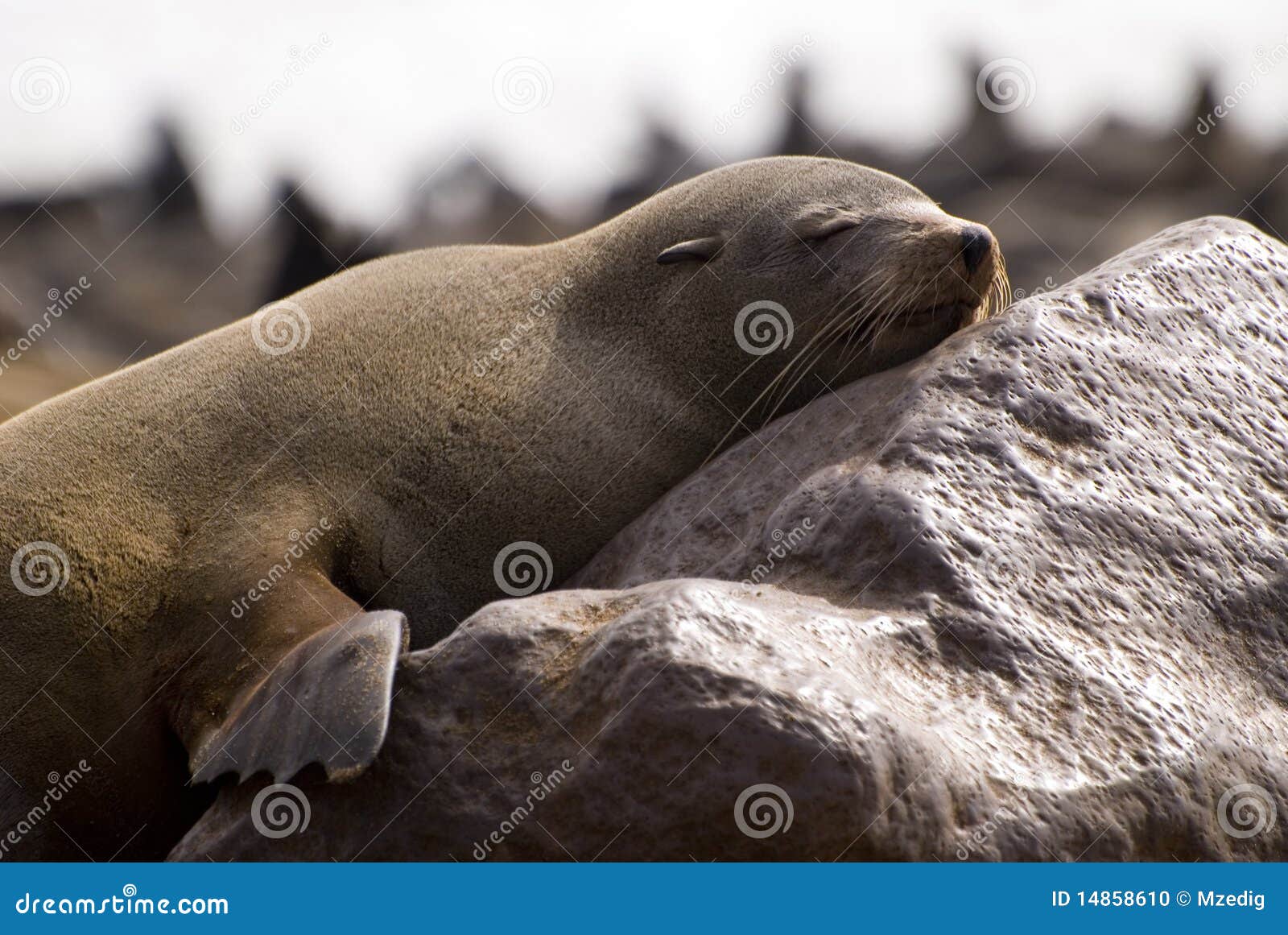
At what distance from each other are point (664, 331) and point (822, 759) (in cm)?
242

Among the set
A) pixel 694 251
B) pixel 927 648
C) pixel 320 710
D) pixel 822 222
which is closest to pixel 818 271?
pixel 822 222

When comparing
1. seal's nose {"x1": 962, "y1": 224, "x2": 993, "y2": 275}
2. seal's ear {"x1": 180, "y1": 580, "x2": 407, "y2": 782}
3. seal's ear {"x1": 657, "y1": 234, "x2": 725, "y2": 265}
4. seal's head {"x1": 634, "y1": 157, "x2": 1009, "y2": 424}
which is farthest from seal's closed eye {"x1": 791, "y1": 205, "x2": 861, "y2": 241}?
seal's ear {"x1": 180, "y1": 580, "x2": 407, "y2": 782}

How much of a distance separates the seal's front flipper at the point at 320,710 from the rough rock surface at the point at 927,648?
83 mm

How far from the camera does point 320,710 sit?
10.0 ft

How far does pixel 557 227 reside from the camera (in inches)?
560

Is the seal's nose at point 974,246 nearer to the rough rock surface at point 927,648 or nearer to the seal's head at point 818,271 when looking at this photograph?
the seal's head at point 818,271

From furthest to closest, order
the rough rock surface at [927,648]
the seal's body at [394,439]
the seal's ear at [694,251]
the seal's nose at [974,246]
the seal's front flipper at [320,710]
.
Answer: the seal's ear at [694,251]
the seal's nose at [974,246]
the seal's body at [394,439]
the seal's front flipper at [320,710]
the rough rock surface at [927,648]

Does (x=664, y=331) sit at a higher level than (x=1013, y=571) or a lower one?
higher

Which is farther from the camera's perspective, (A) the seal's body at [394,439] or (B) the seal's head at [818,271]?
(B) the seal's head at [818,271]

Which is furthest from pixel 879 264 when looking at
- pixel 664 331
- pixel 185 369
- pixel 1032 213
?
pixel 1032 213

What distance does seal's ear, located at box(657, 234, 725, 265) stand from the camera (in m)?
4.93

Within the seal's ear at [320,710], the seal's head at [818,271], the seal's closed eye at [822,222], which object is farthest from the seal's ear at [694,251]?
the seal's ear at [320,710]

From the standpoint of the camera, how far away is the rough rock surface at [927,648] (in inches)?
108

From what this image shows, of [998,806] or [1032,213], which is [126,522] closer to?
[998,806]
